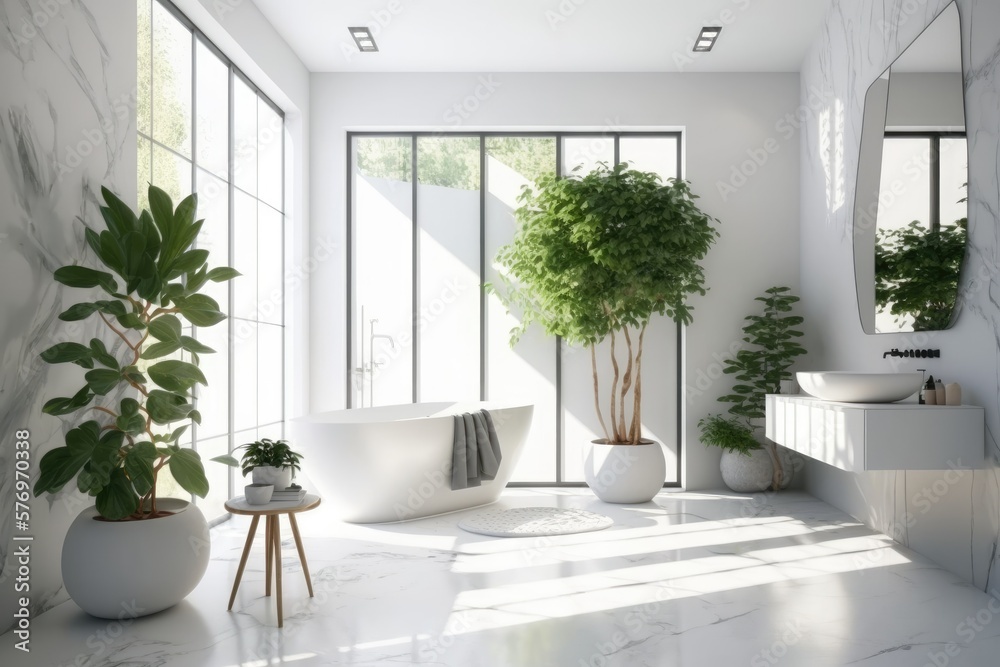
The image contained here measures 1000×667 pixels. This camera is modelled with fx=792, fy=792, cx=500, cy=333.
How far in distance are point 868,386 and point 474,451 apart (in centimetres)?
228

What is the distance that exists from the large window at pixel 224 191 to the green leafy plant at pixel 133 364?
994 millimetres

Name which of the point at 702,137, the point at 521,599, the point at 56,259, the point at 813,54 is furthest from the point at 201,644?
the point at 813,54

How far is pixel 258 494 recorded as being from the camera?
10.1 ft

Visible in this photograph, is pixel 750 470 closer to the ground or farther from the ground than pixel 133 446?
closer to the ground

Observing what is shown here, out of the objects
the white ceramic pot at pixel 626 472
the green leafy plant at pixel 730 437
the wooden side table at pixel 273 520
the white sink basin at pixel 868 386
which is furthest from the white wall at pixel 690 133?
the wooden side table at pixel 273 520

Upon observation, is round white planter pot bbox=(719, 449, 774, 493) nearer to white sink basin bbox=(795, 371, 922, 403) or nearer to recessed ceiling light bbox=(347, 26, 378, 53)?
white sink basin bbox=(795, 371, 922, 403)

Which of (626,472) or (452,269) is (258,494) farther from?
(452,269)

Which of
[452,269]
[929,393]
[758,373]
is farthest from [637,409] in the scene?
[929,393]

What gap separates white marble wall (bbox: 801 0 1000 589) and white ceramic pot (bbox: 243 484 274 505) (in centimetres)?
292

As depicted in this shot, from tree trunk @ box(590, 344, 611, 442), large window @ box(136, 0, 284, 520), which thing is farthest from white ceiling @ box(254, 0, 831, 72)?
tree trunk @ box(590, 344, 611, 442)

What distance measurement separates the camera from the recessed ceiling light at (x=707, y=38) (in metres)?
5.23

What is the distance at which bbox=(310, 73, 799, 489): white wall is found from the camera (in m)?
5.88

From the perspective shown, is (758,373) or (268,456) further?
(758,373)

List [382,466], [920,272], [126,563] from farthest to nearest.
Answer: [382,466] → [920,272] → [126,563]
